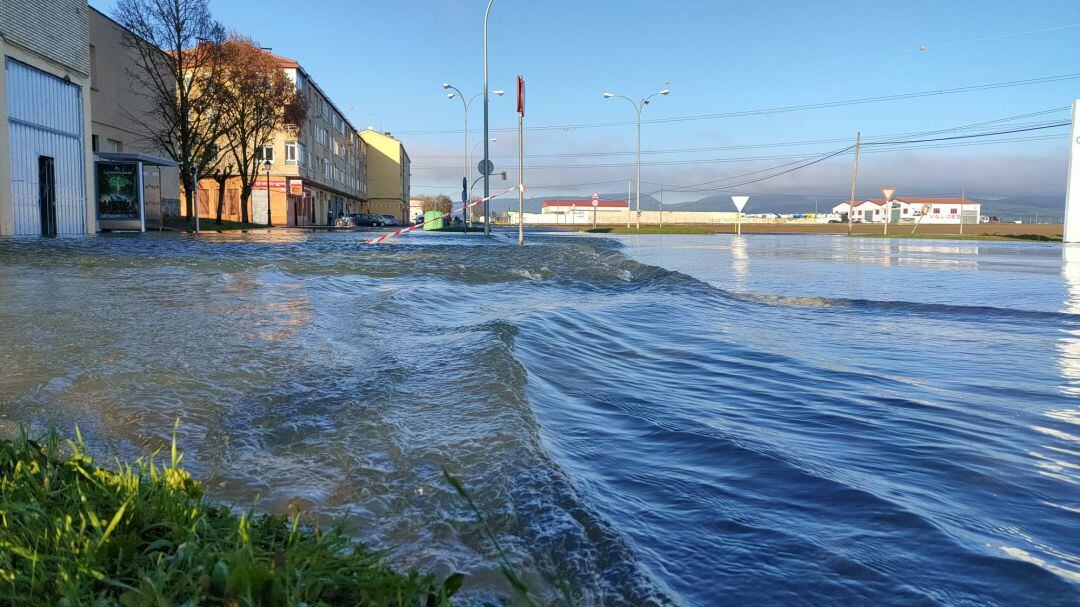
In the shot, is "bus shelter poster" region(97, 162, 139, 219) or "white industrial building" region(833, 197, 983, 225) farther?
"white industrial building" region(833, 197, 983, 225)

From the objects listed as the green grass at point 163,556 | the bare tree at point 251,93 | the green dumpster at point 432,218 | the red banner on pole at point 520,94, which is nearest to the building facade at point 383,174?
the green dumpster at point 432,218

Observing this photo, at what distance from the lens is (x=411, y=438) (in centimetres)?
325

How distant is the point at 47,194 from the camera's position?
21.8 metres

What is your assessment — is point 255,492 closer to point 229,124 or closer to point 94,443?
point 94,443

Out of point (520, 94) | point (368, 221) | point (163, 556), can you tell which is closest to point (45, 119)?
point (520, 94)

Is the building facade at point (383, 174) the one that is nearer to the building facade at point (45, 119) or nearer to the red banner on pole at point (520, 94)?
the building facade at point (45, 119)

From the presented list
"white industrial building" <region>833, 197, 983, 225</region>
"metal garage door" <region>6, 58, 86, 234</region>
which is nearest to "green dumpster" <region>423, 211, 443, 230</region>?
"metal garage door" <region>6, 58, 86, 234</region>

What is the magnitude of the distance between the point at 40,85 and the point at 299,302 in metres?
19.1

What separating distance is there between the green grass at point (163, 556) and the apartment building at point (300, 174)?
46030 millimetres

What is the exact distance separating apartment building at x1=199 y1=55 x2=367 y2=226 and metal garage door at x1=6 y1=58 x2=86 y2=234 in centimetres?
2127

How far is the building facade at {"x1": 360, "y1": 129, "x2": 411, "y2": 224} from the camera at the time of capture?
342 ft

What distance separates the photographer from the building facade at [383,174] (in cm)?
10431

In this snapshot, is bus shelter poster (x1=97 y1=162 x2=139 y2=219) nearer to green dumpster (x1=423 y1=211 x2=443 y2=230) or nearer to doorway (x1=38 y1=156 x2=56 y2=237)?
doorway (x1=38 y1=156 x2=56 y2=237)

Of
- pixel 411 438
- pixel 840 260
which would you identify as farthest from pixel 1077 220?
pixel 411 438
